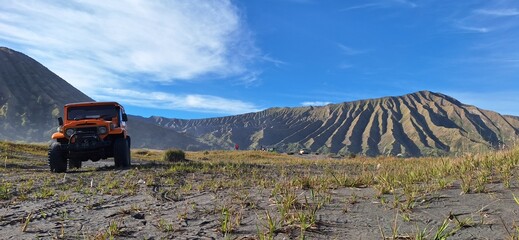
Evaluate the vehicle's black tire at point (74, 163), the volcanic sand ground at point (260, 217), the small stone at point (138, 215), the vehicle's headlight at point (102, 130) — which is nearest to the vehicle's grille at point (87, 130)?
the vehicle's headlight at point (102, 130)

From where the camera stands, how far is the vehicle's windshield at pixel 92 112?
575 inches

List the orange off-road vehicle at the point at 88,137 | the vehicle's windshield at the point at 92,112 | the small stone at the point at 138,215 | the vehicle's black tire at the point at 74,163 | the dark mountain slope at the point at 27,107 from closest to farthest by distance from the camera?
the small stone at the point at 138,215, the orange off-road vehicle at the point at 88,137, the vehicle's windshield at the point at 92,112, the vehicle's black tire at the point at 74,163, the dark mountain slope at the point at 27,107

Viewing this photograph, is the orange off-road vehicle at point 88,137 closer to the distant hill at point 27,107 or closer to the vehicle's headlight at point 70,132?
the vehicle's headlight at point 70,132

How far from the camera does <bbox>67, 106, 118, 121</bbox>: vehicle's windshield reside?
575 inches

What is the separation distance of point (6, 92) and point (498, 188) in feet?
713

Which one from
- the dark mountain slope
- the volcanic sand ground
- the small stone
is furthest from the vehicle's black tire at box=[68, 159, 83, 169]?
the dark mountain slope

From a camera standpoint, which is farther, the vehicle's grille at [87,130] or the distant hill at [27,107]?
the distant hill at [27,107]

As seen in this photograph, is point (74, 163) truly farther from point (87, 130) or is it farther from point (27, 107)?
point (27, 107)

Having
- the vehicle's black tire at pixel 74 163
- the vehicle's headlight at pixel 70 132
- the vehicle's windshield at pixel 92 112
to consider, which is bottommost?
the vehicle's black tire at pixel 74 163

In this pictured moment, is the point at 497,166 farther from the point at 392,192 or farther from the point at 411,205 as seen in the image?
the point at 411,205

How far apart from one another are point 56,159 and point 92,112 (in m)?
2.45

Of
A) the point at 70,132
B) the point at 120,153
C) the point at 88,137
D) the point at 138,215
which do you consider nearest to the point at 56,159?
the point at 70,132

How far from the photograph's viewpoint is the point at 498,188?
500cm

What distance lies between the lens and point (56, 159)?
13094mm
